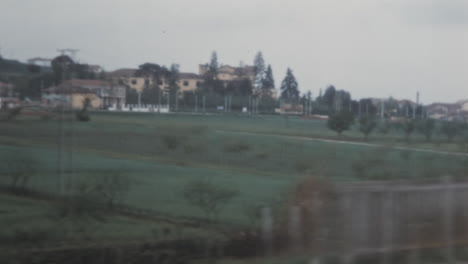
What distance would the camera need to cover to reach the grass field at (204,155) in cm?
1916

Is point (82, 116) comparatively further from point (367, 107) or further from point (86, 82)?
point (367, 107)

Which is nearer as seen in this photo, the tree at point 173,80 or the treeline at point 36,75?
the treeline at point 36,75

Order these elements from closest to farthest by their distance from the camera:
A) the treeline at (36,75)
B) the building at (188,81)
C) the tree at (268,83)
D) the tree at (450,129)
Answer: the treeline at (36,75)
the tree at (450,129)
the building at (188,81)
the tree at (268,83)

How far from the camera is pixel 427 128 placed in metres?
27.2

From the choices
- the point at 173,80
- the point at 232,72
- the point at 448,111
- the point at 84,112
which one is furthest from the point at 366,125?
the point at 84,112

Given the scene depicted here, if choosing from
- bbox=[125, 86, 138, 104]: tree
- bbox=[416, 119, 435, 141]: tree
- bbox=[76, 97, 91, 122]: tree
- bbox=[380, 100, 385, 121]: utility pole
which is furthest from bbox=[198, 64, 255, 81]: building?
bbox=[76, 97, 91, 122]: tree

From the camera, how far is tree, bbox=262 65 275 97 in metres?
30.6

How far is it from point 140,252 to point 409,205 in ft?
12.7

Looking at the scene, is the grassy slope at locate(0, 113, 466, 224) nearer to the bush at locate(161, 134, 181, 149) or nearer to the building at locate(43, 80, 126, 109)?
the bush at locate(161, 134, 181, 149)

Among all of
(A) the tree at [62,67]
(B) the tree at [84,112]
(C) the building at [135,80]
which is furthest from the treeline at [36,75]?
(C) the building at [135,80]

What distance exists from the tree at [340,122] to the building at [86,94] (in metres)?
9.44

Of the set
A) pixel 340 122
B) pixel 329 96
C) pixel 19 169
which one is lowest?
pixel 19 169

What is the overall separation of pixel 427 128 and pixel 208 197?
1259 cm

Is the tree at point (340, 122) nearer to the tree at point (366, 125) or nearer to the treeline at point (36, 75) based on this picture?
the tree at point (366, 125)
